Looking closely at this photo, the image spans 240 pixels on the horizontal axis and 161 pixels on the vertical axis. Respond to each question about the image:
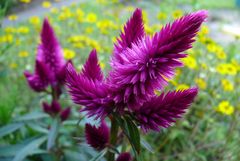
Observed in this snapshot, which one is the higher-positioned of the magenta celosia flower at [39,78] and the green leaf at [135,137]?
the magenta celosia flower at [39,78]

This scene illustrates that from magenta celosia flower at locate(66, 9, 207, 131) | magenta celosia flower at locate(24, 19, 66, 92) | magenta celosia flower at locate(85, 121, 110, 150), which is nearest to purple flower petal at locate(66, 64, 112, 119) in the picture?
magenta celosia flower at locate(66, 9, 207, 131)

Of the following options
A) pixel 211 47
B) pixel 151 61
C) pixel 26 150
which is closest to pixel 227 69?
pixel 211 47

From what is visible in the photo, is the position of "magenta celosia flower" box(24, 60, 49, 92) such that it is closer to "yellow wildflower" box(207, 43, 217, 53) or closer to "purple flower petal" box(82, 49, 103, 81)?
"purple flower petal" box(82, 49, 103, 81)

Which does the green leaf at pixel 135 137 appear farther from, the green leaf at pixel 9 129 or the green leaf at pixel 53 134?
the green leaf at pixel 9 129

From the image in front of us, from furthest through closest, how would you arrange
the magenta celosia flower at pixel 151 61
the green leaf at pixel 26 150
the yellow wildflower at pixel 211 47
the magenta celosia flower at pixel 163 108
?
the yellow wildflower at pixel 211 47
the green leaf at pixel 26 150
the magenta celosia flower at pixel 163 108
the magenta celosia flower at pixel 151 61

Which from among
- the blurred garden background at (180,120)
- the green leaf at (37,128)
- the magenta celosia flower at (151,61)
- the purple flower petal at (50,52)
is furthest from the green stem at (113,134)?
the green leaf at (37,128)

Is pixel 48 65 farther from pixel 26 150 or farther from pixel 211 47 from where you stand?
pixel 211 47
